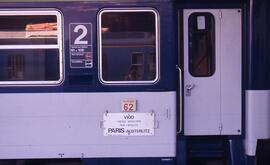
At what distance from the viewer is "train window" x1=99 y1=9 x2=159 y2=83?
6.12 m

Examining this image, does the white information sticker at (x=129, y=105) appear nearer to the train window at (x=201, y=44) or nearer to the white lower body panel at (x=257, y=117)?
the train window at (x=201, y=44)

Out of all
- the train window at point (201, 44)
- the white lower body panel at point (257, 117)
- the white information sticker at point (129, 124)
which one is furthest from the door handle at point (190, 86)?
the white lower body panel at point (257, 117)

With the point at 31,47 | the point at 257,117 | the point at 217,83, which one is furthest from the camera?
the point at 217,83

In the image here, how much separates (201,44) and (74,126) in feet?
5.99

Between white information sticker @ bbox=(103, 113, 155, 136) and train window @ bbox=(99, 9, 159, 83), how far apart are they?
41cm

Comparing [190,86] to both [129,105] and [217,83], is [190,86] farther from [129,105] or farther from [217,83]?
[129,105]

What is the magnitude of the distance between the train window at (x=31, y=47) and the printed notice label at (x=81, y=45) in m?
0.15

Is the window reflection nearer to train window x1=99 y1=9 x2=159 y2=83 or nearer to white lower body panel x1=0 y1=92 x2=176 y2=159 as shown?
train window x1=99 y1=9 x2=159 y2=83

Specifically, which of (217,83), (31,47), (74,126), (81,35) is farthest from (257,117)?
(31,47)

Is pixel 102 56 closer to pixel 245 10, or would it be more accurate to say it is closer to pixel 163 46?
pixel 163 46

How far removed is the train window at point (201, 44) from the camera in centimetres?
638

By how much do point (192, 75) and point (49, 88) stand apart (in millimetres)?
1714

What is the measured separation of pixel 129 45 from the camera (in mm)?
6148

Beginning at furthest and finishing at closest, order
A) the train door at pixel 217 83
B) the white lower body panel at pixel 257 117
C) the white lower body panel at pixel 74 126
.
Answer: the train door at pixel 217 83, the white lower body panel at pixel 257 117, the white lower body panel at pixel 74 126
